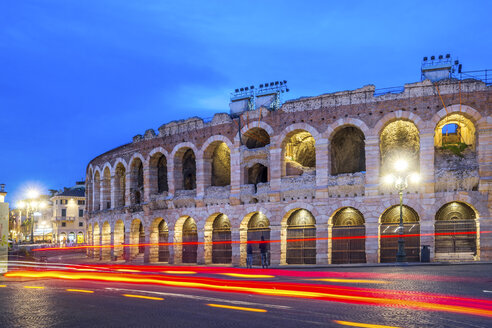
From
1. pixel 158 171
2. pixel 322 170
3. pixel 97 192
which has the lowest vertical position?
pixel 97 192

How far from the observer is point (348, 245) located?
28.2 metres

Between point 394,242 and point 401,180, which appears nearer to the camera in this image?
point 401,180

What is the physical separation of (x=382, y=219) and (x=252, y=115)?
10.7m

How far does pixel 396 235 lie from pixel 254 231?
30.9ft

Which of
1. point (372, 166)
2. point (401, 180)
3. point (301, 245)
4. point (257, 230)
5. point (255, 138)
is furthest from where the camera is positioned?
point (255, 138)

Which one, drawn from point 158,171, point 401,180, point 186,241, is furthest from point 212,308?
point 158,171

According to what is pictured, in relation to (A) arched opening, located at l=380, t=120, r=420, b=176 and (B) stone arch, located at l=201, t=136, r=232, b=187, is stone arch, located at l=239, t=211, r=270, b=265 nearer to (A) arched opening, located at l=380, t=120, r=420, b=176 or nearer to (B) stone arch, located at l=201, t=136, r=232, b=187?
(B) stone arch, located at l=201, t=136, r=232, b=187

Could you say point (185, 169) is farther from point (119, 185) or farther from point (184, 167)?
point (119, 185)

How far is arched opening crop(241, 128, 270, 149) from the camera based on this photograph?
32406 millimetres

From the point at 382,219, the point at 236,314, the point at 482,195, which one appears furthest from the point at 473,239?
the point at 236,314

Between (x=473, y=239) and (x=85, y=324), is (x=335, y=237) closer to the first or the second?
(x=473, y=239)

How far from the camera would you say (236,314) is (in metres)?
10.3

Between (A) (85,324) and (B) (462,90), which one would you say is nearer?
(A) (85,324)

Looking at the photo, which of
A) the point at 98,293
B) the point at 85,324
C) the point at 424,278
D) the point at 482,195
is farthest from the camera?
the point at 482,195
